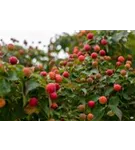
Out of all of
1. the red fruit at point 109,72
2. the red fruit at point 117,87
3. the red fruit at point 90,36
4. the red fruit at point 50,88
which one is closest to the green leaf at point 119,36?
the red fruit at point 90,36

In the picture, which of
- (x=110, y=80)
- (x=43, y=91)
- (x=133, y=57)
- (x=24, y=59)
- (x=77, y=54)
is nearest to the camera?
(x=43, y=91)

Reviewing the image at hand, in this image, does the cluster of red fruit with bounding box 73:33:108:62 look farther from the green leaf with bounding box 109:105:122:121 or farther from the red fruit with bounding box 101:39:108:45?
the green leaf with bounding box 109:105:122:121

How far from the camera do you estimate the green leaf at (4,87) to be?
0.94 m

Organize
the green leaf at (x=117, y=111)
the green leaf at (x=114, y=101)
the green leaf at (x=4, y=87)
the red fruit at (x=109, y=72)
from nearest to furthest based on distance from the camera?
the green leaf at (x=4, y=87)
the green leaf at (x=117, y=111)
the green leaf at (x=114, y=101)
the red fruit at (x=109, y=72)

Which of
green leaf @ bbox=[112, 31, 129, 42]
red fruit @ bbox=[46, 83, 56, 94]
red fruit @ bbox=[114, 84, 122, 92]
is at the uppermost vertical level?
green leaf @ bbox=[112, 31, 129, 42]

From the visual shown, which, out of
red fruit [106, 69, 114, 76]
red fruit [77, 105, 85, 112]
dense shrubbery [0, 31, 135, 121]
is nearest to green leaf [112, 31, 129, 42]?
dense shrubbery [0, 31, 135, 121]

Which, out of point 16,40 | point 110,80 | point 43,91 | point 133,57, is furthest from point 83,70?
point 16,40

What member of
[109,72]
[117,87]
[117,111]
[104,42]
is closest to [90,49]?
[104,42]

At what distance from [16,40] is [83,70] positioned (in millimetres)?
938

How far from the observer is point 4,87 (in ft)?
3.10

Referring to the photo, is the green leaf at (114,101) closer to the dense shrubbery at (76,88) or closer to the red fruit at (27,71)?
the dense shrubbery at (76,88)

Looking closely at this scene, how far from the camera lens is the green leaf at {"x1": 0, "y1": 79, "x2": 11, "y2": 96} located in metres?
0.94
